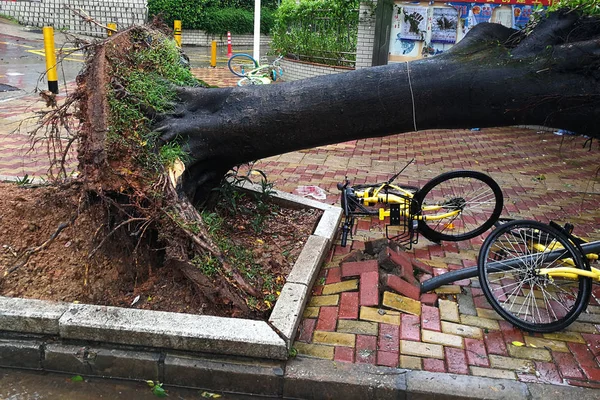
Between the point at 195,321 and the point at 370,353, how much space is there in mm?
1126

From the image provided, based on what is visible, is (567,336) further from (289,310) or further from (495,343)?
(289,310)

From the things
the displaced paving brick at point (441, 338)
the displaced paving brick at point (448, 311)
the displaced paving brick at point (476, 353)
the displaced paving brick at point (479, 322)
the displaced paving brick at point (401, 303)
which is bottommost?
the displaced paving brick at point (476, 353)

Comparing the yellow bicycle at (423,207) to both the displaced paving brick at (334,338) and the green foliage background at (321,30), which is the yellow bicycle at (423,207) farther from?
the green foliage background at (321,30)

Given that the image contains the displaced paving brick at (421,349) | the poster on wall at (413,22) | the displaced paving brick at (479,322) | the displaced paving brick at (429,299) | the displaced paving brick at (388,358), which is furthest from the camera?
the poster on wall at (413,22)

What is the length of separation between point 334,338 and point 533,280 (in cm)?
156

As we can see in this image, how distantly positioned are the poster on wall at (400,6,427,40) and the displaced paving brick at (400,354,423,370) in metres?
9.43

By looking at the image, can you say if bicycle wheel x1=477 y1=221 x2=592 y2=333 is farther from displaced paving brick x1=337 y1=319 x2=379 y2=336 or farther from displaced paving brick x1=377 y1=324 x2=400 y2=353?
displaced paving brick x1=337 y1=319 x2=379 y2=336

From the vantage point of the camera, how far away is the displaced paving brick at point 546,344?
3.48m

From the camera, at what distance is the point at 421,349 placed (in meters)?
3.40

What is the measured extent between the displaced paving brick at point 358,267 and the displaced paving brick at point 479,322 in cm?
72

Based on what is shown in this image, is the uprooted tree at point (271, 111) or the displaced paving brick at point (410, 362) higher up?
the uprooted tree at point (271, 111)

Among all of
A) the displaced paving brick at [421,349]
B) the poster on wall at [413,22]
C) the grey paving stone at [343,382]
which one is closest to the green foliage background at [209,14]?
the poster on wall at [413,22]

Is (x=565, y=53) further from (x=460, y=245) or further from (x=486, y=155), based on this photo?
(x=486, y=155)

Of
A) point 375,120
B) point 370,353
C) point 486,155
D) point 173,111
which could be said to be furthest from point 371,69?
point 486,155
